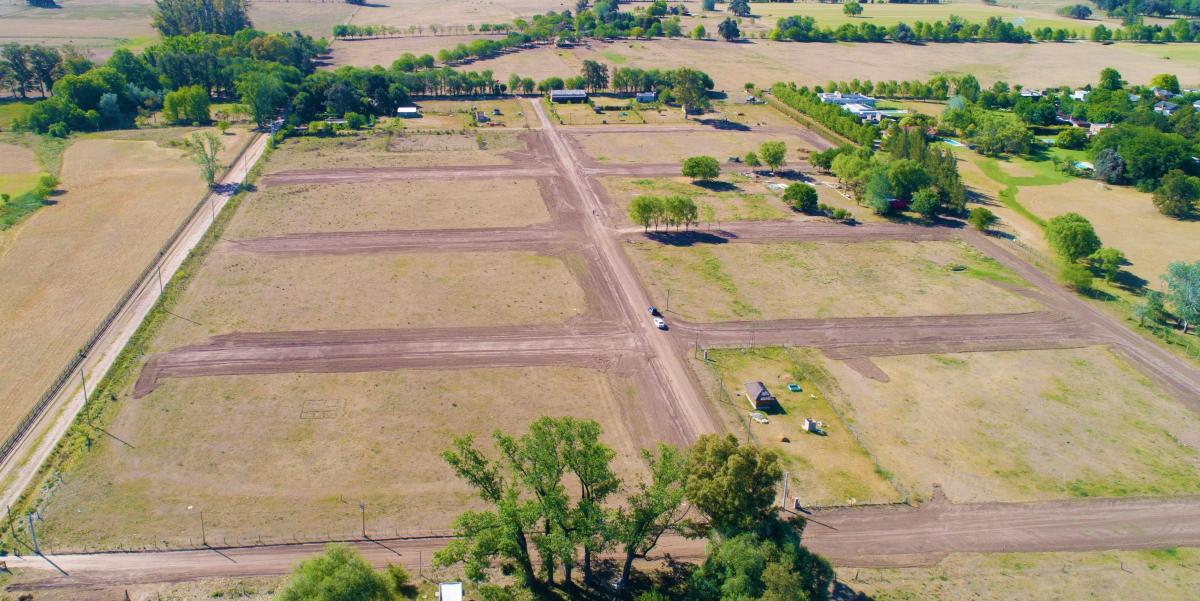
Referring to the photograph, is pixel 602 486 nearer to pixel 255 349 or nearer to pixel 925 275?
pixel 255 349

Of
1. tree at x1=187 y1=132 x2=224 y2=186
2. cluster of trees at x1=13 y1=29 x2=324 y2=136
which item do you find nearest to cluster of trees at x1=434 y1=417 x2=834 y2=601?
tree at x1=187 y1=132 x2=224 y2=186

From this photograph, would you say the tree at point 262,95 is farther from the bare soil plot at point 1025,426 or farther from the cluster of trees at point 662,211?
the bare soil plot at point 1025,426

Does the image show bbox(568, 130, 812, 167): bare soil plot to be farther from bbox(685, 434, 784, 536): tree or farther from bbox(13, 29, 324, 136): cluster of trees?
bbox(685, 434, 784, 536): tree

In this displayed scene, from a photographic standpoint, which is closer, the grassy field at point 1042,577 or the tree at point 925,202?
the grassy field at point 1042,577

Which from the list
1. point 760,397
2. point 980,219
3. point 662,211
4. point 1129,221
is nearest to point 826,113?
point 980,219

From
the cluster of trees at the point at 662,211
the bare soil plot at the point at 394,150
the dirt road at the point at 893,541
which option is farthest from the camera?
the bare soil plot at the point at 394,150

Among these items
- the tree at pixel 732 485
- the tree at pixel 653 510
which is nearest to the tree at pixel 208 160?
the tree at pixel 653 510

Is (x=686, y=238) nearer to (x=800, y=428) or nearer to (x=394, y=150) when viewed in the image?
(x=800, y=428)

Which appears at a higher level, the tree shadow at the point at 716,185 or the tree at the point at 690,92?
the tree at the point at 690,92
